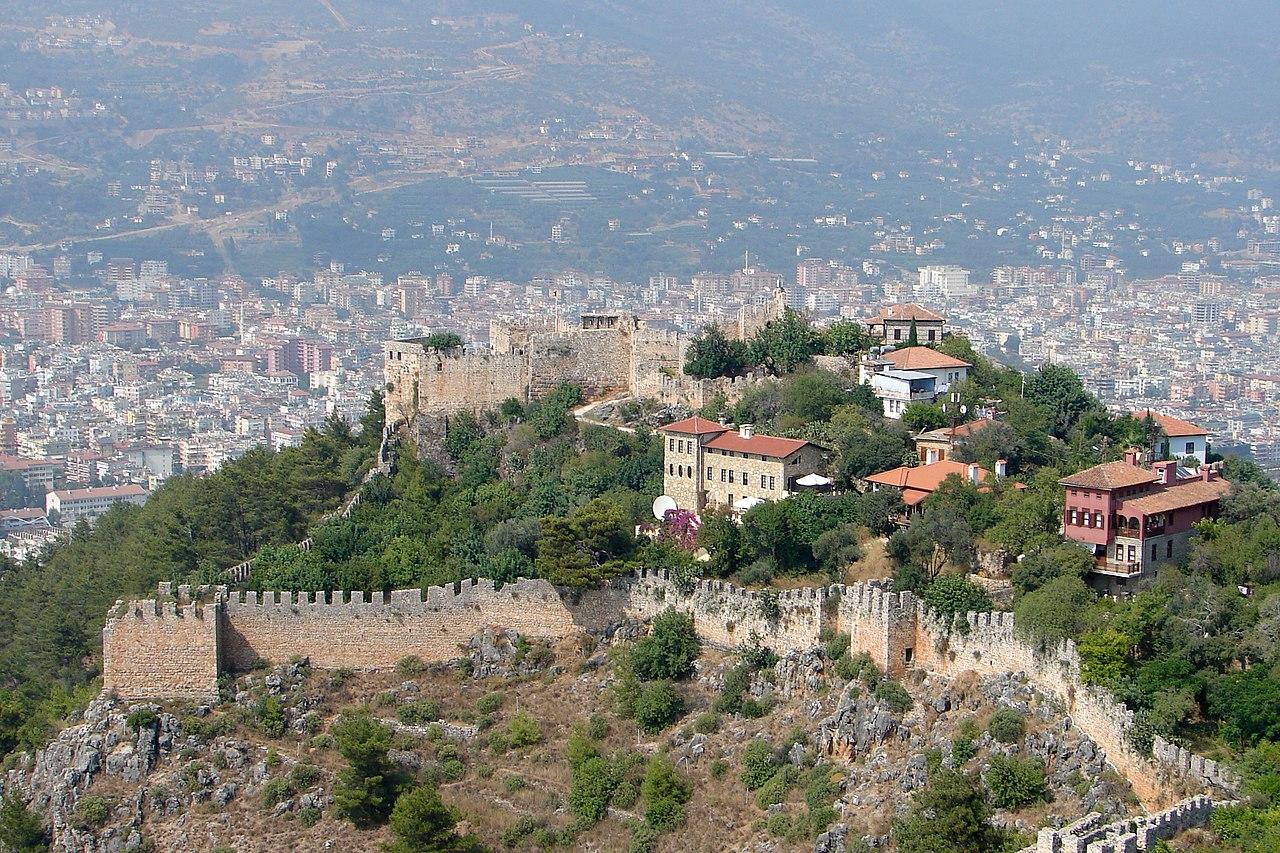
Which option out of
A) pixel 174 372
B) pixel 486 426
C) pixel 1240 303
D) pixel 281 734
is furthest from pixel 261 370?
pixel 281 734

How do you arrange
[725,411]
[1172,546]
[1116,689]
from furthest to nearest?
[725,411] < [1172,546] < [1116,689]

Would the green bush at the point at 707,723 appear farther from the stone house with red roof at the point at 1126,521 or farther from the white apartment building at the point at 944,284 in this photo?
the white apartment building at the point at 944,284

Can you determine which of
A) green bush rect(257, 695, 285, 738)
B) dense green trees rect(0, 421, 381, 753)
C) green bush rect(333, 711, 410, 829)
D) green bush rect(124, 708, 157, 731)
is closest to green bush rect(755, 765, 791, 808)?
green bush rect(333, 711, 410, 829)

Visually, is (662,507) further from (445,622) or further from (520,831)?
(520,831)

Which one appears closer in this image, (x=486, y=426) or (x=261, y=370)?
(x=486, y=426)

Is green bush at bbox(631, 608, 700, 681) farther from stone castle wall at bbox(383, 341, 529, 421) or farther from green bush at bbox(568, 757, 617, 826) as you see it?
stone castle wall at bbox(383, 341, 529, 421)

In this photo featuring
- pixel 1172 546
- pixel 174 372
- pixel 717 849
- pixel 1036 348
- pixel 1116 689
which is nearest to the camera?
pixel 1116 689

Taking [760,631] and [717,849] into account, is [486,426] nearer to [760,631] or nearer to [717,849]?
[760,631]

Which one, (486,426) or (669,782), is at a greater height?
(486,426)
